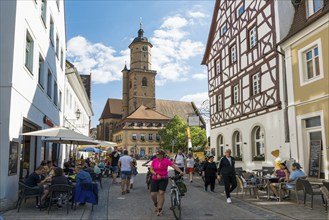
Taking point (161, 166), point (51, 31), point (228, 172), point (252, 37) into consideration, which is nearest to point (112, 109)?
point (252, 37)

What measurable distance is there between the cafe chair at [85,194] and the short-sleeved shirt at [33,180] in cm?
121

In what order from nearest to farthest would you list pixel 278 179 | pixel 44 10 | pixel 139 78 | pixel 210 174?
pixel 278 179 → pixel 210 174 → pixel 44 10 → pixel 139 78

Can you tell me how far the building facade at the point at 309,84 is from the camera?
44.4 feet

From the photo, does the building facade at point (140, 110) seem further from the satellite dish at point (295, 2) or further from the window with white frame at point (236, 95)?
the satellite dish at point (295, 2)

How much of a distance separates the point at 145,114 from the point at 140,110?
69.5 inches

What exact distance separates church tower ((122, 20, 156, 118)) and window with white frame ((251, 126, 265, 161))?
67318mm

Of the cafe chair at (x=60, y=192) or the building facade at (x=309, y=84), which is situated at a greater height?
the building facade at (x=309, y=84)

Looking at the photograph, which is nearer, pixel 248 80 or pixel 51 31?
pixel 51 31

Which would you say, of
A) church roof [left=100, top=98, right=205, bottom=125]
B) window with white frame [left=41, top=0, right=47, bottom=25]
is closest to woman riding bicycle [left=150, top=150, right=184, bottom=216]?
window with white frame [left=41, top=0, right=47, bottom=25]

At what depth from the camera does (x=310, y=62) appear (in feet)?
48.4

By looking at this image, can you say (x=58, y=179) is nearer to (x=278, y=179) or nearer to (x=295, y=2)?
(x=278, y=179)

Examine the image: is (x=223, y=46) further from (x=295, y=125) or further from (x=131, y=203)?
(x=131, y=203)

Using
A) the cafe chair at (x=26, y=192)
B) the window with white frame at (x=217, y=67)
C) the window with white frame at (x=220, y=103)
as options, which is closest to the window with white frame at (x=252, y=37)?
the window with white frame at (x=217, y=67)

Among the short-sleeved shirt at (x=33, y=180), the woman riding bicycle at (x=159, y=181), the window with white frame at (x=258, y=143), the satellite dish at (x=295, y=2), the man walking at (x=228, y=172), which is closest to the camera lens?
the woman riding bicycle at (x=159, y=181)
